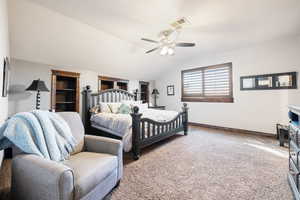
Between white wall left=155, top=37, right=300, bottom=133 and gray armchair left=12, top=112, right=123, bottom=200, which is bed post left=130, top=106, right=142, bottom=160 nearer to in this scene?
gray armchair left=12, top=112, right=123, bottom=200

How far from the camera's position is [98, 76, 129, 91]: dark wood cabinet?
4.57 m

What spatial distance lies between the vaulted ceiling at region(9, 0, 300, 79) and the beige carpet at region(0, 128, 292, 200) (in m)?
2.55

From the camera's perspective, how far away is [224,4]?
2.26 m

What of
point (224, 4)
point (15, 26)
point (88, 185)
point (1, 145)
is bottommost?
point (88, 185)

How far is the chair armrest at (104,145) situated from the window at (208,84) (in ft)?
13.5

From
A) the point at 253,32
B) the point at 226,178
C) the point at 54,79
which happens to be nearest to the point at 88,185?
the point at 226,178

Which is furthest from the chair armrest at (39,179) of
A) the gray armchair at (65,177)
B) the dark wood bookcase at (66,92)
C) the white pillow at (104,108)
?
the dark wood bookcase at (66,92)

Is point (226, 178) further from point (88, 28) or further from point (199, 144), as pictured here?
point (88, 28)

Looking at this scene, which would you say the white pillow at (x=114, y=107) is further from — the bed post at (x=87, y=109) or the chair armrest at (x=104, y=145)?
the chair armrest at (x=104, y=145)

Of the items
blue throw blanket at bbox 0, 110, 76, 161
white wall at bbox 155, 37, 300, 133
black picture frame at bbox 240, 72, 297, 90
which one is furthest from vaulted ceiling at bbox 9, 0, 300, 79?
blue throw blanket at bbox 0, 110, 76, 161

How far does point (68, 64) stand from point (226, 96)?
4.89 meters

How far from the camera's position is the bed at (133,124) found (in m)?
2.45

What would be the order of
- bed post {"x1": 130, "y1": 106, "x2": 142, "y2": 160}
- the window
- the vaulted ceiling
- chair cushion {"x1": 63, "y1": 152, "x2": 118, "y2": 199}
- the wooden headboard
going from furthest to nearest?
the window < the wooden headboard < bed post {"x1": 130, "y1": 106, "x2": 142, "y2": 160} < the vaulted ceiling < chair cushion {"x1": 63, "y1": 152, "x2": 118, "y2": 199}

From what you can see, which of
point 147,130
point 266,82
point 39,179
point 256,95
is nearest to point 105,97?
point 147,130
